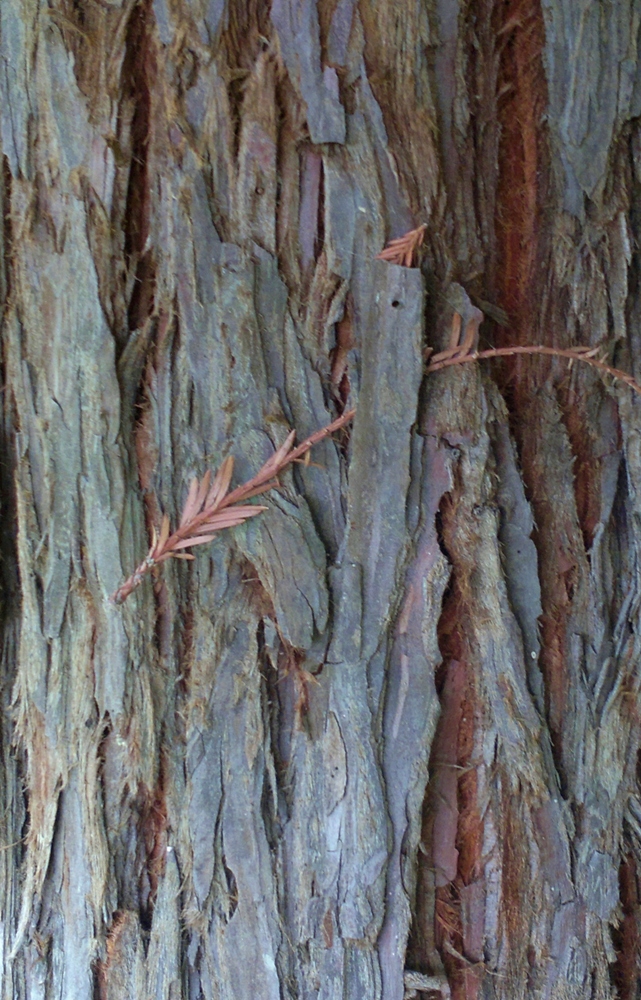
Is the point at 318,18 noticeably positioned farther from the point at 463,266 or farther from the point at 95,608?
the point at 95,608

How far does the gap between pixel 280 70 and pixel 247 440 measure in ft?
1.28

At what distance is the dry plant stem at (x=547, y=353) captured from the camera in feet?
2.49

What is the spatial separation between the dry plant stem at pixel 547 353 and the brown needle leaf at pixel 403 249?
104mm

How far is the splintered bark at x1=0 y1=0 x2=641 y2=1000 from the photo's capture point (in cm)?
74

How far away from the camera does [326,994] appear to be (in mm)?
735

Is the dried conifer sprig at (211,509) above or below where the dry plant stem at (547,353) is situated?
below

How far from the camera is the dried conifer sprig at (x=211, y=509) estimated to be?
2.40 feet

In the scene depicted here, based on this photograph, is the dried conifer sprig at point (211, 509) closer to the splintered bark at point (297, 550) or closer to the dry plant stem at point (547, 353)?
the splintered bark at point (297, 550)

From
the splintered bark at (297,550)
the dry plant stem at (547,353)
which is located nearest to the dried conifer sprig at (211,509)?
the splintered bark at (297,550)

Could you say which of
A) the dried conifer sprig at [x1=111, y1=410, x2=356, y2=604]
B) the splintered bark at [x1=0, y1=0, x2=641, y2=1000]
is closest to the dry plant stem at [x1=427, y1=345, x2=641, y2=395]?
the splintered bark at [x1=0, y1=0, x2=641, y2=1000]

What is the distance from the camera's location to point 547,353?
79 cm

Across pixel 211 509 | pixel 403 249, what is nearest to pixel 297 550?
pixel 211 509

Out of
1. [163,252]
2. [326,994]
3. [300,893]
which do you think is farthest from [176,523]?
[326,994]

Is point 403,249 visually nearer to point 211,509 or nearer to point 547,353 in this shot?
point 547,353
